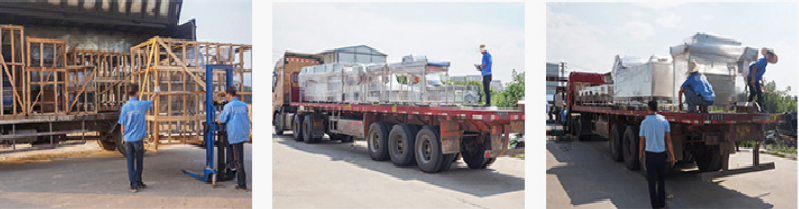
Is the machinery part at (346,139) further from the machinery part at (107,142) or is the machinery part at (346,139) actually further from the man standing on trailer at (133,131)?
the man standing on trailer at (133,131)

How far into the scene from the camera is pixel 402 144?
28.8 feet

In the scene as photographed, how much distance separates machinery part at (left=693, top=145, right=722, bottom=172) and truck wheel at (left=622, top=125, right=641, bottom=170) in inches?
34.2

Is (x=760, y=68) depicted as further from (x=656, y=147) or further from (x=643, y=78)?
(x=656, y=147)

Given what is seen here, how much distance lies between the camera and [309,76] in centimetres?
1212

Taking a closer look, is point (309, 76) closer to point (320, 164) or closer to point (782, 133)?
point (320, 164)

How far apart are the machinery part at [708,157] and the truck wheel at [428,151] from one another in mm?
3268

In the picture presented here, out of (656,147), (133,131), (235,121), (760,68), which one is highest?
(760,68)

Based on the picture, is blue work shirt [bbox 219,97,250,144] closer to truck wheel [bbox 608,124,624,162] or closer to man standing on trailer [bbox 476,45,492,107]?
man standing on trailer [bbox 476,45,492,107]

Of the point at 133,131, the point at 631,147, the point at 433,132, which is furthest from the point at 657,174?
the point at 133,131

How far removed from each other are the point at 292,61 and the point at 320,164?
541cm

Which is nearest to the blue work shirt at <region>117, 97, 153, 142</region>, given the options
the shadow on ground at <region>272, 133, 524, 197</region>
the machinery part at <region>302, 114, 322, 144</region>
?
the shadow on ground at <region>272, 133, 524, 197</region>

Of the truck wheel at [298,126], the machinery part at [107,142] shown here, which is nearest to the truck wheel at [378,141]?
the truck wheel at [298,126]

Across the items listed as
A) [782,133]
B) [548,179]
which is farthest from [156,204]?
[782,133]

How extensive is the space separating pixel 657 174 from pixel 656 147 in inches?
12.4
